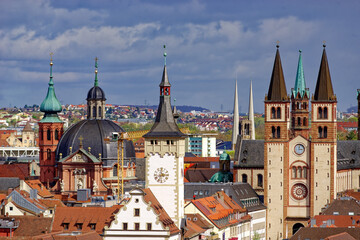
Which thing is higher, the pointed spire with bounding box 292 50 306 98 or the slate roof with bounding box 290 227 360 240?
the pointed spire with bounding box 292 50 306 98

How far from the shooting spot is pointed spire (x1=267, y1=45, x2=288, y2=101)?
15725 cm

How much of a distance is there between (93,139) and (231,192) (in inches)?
790

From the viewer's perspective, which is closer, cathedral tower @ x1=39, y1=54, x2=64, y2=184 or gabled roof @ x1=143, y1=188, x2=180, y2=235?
gabled roof @ x1=143, y1=188, x2=180, y2=235

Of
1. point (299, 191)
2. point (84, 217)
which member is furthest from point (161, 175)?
Result: point (299, 191)

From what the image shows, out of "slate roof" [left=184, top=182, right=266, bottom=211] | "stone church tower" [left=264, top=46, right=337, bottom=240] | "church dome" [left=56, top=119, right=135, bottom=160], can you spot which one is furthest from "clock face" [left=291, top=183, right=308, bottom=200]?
"church dome" [left=56, top=119, right=135, bottom=160]

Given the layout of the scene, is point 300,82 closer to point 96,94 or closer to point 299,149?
point 299,149

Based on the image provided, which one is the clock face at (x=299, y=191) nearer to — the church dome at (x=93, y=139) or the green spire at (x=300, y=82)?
the church dome at (x=93, y=139)

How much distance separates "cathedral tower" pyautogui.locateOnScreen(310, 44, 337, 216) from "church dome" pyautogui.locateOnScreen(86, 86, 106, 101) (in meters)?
27.4

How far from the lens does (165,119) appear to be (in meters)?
111

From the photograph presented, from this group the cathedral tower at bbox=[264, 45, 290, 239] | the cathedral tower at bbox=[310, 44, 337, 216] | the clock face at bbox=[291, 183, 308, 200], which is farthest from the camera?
the clock face at bbox=[291, 183, 308, 200]

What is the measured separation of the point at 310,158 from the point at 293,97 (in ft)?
66.0

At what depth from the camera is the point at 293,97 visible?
174375mm

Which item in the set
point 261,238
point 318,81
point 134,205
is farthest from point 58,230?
point 318,81

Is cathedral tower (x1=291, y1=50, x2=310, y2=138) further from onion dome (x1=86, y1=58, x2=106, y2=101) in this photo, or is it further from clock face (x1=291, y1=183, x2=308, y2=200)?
onion dome (x1=86, y1=58, x2=106, y2=101)
